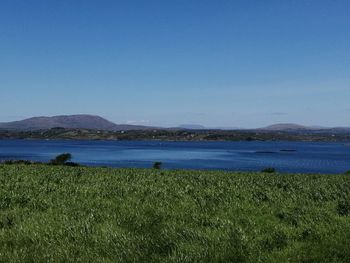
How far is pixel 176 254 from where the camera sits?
11.1m

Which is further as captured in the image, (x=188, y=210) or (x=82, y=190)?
(x=82, y=190)

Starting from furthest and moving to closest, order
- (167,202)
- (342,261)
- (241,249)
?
1. (167,202)
2. (241,249)
3. (342,261)

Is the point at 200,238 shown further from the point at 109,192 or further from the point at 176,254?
the point at 109,192

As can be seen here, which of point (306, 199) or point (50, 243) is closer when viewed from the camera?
point (50, 243)

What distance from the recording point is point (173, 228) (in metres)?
13.3

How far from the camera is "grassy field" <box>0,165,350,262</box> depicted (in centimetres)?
1123

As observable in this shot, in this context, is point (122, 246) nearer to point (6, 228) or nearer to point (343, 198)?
point (6, 228)

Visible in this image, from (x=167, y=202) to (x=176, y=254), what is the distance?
6.23 m

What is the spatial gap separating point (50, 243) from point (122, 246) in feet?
6.76

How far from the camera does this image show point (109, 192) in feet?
67.2

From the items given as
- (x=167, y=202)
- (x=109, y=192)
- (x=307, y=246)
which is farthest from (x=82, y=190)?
(x=307, y=246)

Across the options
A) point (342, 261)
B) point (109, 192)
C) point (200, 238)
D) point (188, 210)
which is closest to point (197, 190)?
point (109, 192)

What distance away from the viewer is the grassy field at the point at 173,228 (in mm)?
11227

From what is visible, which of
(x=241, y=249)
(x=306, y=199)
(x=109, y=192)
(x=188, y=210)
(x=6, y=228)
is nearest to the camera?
(x=241, y=249)
